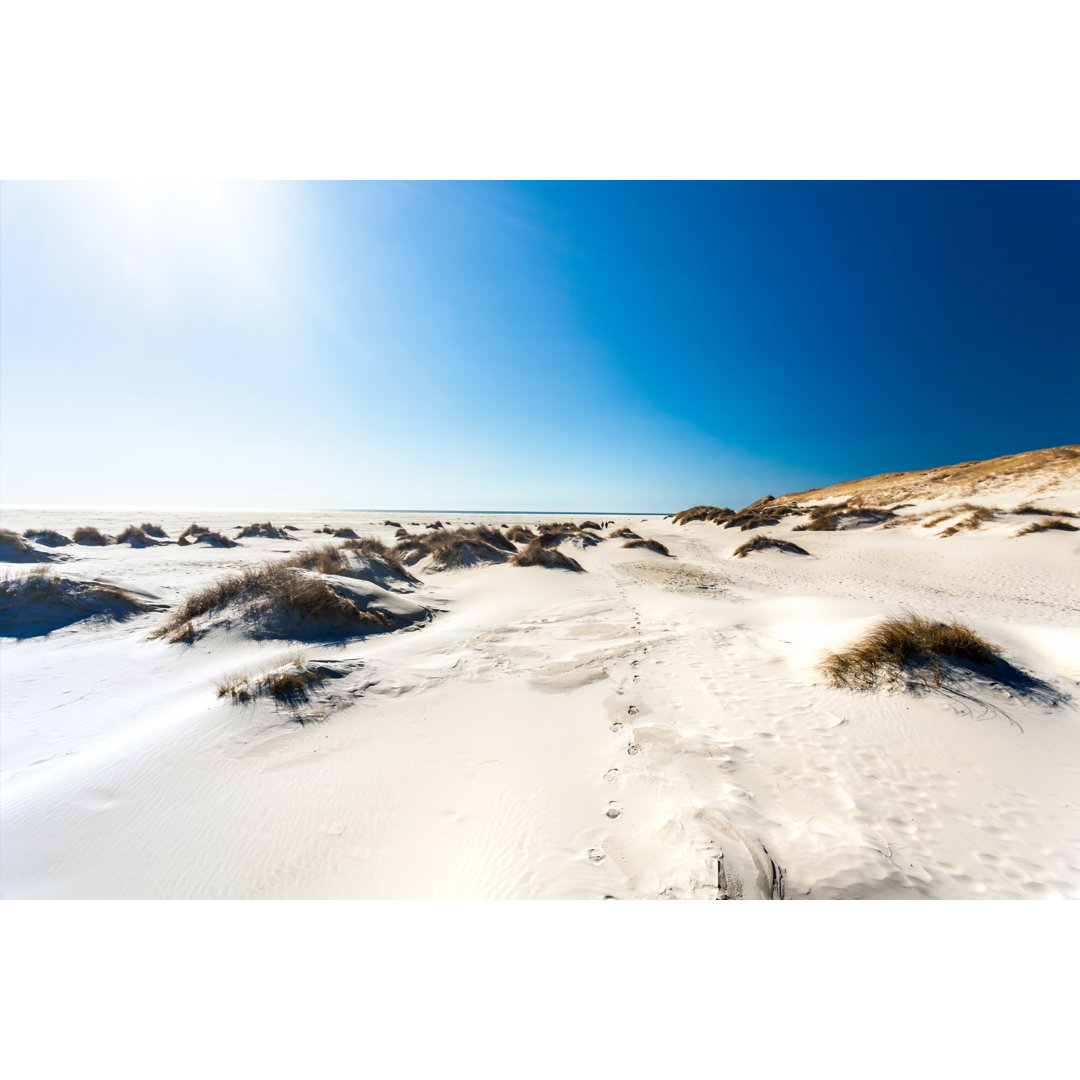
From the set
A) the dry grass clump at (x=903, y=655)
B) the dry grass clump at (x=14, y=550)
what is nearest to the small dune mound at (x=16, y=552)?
the dry grass clump at (x=14, y=550)

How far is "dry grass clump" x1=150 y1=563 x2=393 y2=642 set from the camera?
21.5 ft

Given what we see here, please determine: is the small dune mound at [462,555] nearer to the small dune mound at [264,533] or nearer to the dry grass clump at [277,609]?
the dry grass clump at [277,609]

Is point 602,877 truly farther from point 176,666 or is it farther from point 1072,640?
Result: point 1072,640

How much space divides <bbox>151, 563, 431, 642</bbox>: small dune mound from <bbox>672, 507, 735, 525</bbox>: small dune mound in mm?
32321

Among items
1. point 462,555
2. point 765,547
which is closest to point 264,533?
point 462,555

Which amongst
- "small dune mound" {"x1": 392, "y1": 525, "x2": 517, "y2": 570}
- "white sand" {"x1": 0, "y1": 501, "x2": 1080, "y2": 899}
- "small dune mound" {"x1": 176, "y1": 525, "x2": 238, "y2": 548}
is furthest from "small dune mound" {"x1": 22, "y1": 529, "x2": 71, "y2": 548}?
"white sand" {"x1": 0, "y1": 501, "x2": 1080, "y2": 899}

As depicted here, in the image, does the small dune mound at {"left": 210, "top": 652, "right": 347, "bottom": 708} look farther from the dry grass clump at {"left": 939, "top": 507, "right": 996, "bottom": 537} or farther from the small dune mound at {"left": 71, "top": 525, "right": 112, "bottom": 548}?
the dry grass clump at {"left": 939, "top": 507, "right": 996, "bottom": 537}

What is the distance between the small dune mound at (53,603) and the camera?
703 centimetres

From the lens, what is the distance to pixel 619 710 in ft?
15.0

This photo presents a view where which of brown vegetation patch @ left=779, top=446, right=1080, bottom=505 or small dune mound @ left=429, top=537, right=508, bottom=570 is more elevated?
brown vegetation patch @ left=779, top=446, right=1080, bottom=505

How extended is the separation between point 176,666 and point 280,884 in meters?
4.56

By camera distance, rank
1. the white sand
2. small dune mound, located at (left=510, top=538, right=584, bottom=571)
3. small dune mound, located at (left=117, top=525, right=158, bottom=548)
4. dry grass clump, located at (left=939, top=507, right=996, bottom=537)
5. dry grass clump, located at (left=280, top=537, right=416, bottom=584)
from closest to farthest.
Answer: the white sand, dry grass clump, located at (left=280, top=537, right=416, bottom=584), small dune mound, located at (left=510, top=538, right=584, bottom=571), small dune mound, located at (left=117, top=525, right=158, bottom=548), dry grass clump, located at (left=939, top=507, right=996, bottom=537)

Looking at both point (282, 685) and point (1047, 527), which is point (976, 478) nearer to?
point (1047, 527)

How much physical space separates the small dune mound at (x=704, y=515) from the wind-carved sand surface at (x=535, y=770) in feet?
101
